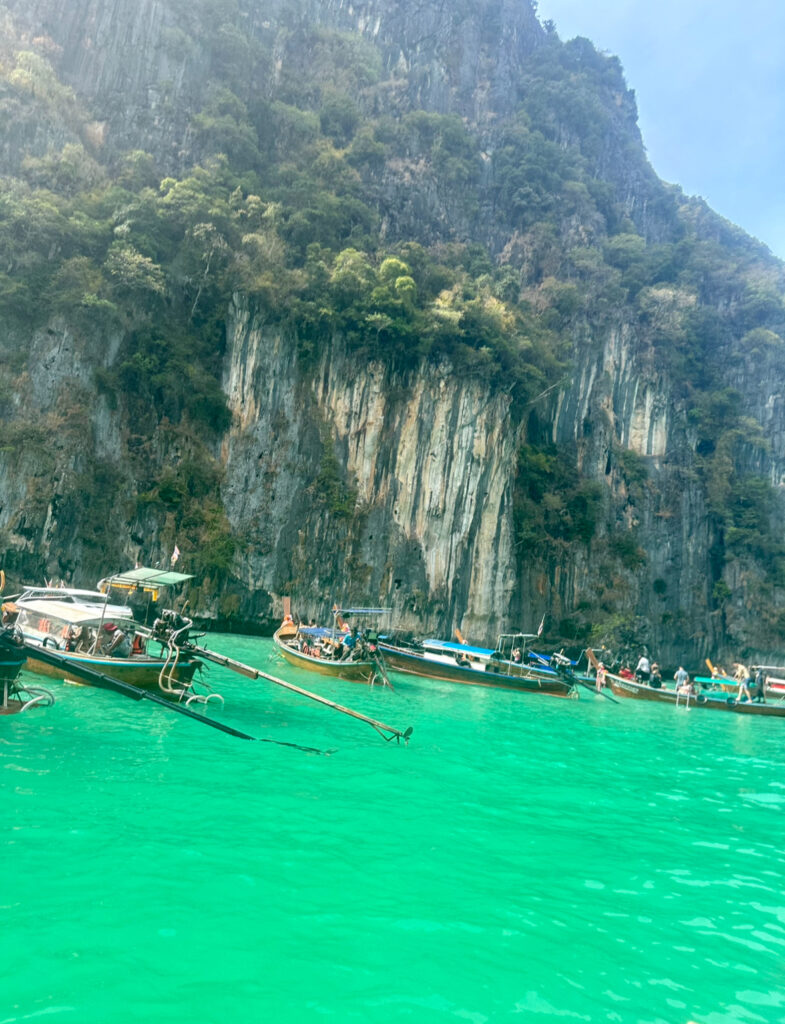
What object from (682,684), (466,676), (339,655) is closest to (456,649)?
(466,676)

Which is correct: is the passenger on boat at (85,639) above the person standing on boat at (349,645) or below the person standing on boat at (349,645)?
above

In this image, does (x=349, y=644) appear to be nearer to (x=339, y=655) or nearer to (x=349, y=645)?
(x=349, y=645)

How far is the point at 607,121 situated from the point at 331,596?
50.7 meters

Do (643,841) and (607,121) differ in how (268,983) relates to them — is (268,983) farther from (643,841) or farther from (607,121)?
(607,121)

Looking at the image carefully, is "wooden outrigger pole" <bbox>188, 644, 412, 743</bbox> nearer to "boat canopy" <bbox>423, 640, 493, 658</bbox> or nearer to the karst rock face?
"boat canopy" <bbox>423, 640, 493, 658</bbox>

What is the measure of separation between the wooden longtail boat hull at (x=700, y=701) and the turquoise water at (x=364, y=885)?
50.2ft

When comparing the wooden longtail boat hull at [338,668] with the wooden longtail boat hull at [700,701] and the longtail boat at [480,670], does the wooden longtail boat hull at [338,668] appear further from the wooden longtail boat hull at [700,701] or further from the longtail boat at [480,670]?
the wooden longtail boat hull at [700,701]

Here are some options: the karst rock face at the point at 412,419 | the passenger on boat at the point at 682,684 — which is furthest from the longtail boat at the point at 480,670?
the karst rock face at the point at 412,419

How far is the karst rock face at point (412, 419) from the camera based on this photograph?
105 feet

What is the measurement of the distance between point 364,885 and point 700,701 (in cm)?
2418

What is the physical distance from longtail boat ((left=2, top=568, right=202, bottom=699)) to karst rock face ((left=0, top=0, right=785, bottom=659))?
15.5 meters

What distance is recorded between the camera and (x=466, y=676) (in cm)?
2550

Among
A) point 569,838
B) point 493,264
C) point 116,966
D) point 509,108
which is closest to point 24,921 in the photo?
point 116,966

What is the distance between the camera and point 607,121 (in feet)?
194
